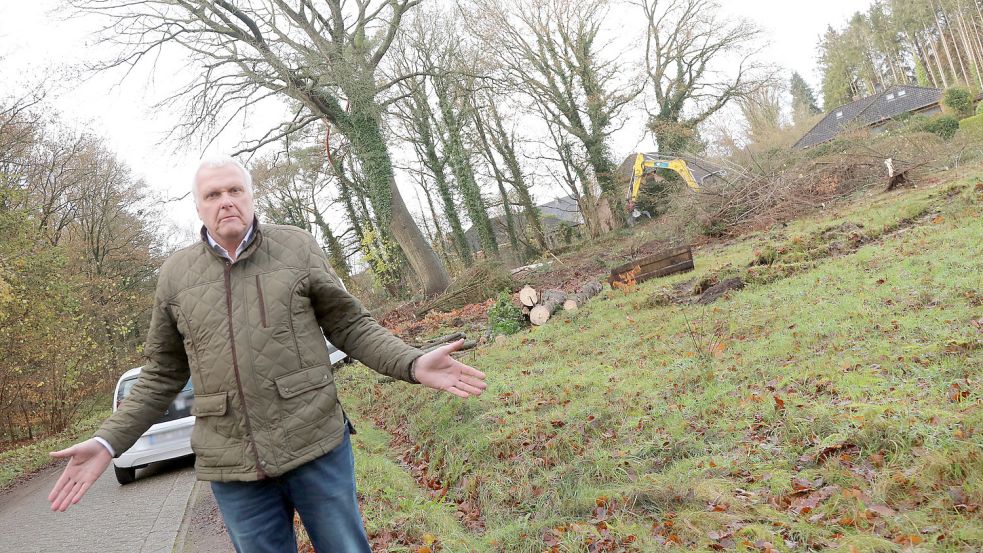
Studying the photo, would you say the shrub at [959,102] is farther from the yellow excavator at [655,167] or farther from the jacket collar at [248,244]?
the jacket collar at [248,244]

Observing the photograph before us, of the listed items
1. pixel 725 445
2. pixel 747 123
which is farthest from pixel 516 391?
pixel 747 123

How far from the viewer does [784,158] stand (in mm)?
21219

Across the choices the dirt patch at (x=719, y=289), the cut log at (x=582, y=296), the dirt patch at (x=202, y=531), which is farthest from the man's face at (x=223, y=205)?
the cut log at (x=582, y=296)

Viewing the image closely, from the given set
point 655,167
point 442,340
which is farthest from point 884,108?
point 442,340

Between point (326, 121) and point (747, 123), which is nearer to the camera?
point (326, 121)

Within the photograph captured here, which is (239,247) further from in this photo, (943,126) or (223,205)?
(943,126)

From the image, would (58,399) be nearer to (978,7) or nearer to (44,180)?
(44,180)

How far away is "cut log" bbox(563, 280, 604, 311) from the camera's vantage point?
43.5ft

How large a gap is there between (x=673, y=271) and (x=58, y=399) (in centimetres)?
1563

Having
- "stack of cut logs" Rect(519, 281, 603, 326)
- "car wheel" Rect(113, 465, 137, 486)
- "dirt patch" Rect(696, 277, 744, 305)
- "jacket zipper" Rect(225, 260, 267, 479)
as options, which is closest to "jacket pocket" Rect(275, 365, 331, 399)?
"jacket zipper" Rect(225, 260, 267, 479)

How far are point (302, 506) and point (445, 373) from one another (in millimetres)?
781

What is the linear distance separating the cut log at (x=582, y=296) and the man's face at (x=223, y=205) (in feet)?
34.9

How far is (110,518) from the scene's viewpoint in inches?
285

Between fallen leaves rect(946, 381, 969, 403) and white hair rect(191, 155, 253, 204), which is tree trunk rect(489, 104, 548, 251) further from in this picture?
white hair rect(191, 155, 253, 204)
